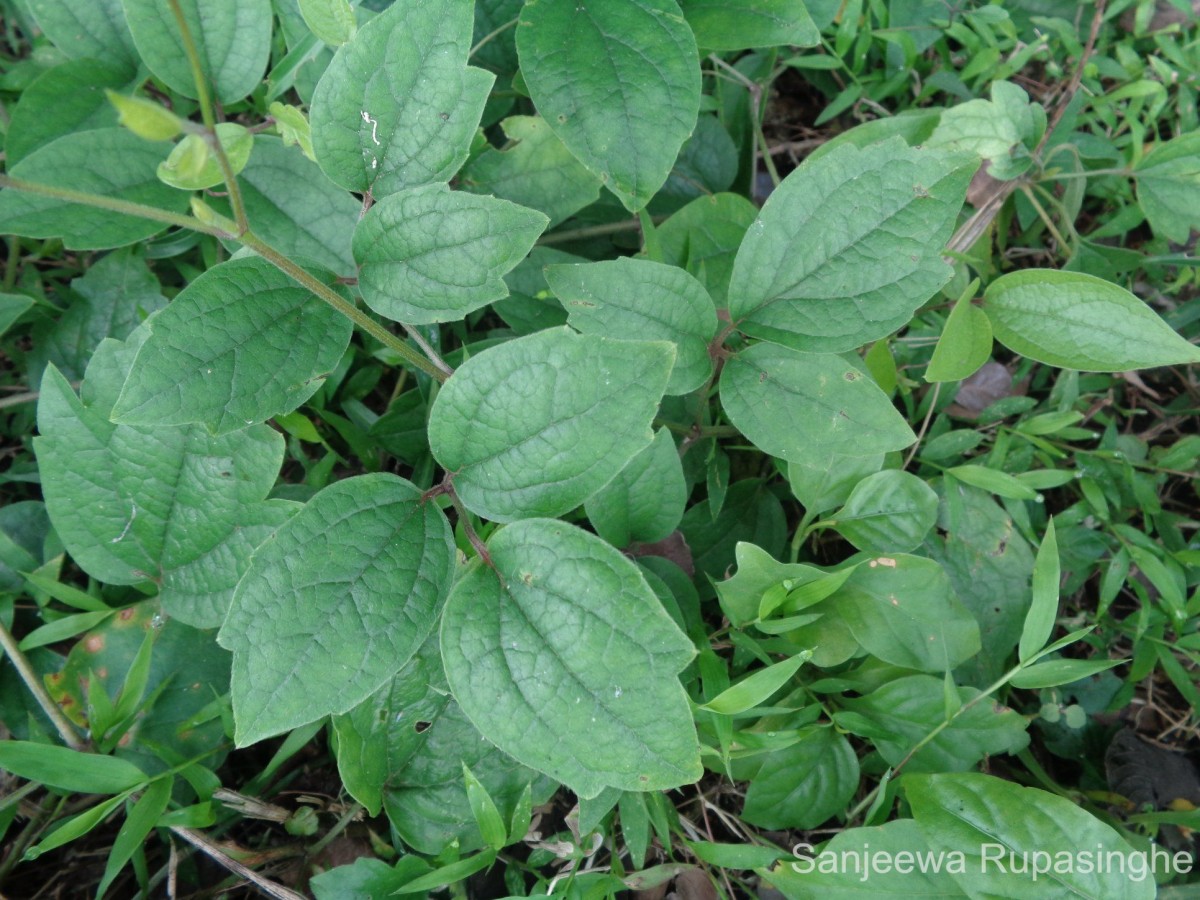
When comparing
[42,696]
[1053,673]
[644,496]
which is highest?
[644,496]

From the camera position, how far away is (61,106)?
5.65ft

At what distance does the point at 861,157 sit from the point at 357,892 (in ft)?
5.28

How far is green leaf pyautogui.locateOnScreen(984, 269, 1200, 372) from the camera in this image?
1.60 m

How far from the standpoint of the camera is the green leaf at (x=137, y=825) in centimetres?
158

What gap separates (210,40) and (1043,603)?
6.27ft

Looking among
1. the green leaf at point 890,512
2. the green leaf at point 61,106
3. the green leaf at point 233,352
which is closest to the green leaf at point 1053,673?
the green leaf at point 890,512

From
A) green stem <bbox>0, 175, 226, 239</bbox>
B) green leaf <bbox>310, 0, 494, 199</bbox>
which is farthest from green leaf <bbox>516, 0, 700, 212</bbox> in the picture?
green stem <bbox>0, 175, 226, 239</bbox>

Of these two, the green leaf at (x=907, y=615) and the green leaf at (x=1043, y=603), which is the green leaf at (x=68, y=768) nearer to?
the green leaf at (x=907, y=615)

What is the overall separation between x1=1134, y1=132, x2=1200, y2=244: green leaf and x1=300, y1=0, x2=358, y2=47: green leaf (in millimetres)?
1770

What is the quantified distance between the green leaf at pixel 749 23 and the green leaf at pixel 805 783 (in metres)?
1.38

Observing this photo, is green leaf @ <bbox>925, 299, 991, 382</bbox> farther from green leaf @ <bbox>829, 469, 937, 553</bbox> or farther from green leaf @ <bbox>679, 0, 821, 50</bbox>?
green leaf @ <bbox>679, 0, 821, 50</bbox>

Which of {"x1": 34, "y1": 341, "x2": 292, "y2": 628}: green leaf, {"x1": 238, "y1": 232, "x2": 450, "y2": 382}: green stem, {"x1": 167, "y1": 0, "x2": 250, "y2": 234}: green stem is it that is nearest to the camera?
{"x1": 167, "y1": 0, "x2": 250, "y2": 234}: green stem

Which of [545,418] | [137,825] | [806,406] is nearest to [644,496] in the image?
[806,406]

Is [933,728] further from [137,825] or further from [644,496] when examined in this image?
[137,825]
